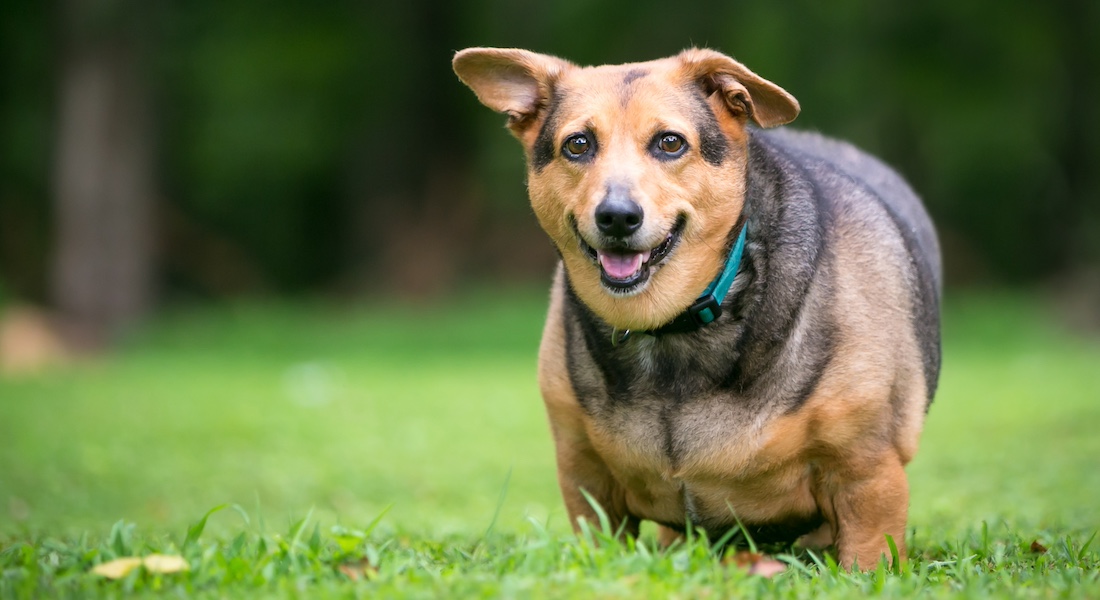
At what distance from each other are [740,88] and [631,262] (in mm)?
861

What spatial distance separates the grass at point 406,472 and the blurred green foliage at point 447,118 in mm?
3808

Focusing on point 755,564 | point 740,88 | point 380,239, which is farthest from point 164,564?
point 380,239

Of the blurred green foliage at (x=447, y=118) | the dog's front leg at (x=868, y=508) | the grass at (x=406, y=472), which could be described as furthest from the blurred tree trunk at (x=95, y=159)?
the dog's front leg at (x=868, y=508)

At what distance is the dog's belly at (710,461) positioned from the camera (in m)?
4.61

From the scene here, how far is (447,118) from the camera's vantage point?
23.8 meters

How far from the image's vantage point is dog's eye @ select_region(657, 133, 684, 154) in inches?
187

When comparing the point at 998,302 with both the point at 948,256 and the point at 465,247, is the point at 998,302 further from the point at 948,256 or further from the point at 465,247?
the point at 465,247

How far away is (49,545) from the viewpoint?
450 centimetres

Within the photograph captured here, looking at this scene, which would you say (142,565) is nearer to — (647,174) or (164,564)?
(164,564)

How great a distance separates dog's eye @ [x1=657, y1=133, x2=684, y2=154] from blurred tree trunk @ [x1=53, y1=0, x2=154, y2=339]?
50.0 feet

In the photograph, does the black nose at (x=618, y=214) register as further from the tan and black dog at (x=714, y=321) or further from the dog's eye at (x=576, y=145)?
the dog's eye at (x=576, y=145)

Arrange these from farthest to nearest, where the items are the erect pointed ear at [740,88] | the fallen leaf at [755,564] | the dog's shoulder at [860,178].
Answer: the dog's shoulder at [860,178] → the erect pointed ear at [740,88] → the fallen leaf at [755,564]

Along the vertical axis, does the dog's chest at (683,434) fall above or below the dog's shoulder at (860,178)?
below

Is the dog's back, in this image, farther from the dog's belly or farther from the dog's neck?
the dog's belly
